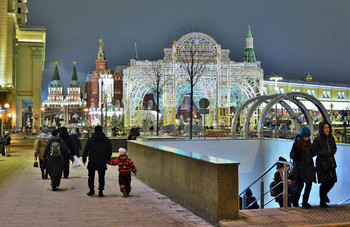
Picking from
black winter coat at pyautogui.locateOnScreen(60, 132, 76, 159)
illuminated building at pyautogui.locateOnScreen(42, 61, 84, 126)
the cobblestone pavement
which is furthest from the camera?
illuminated building at pyautogui.locateOnScreen(42, 61, 84, 126)

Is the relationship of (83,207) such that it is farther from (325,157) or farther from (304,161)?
(325,157)

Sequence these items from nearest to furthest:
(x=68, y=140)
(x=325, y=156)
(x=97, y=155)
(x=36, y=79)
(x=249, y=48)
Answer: (x=325, y=156), (x=97, y=155), (x=68, y=140), (x=36, y=79), (x=249, y=48)

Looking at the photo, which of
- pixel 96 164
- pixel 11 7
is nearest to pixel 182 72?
pixel 11 7

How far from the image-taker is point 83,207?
8.95 m

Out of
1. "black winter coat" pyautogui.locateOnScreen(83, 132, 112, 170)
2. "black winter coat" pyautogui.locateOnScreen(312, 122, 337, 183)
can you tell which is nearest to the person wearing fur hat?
"black winter coat" pyautogui.locateOnScreen(312, 122, 337, 183)

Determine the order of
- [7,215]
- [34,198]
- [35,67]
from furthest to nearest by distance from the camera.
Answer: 1. [35,67]
2. [34,198]
3. [7,215]

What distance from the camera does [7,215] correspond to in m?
8.11

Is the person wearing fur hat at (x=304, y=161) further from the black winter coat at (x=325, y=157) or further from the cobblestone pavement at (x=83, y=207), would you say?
the cobblestone pavement at (x=83, y=207)

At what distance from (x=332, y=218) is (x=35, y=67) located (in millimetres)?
62719

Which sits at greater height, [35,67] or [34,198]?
[35,67]

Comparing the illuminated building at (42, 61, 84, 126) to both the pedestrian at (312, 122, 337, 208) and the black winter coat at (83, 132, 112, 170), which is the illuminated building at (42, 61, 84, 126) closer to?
the black winter coat at (83, 132, 112, 170)

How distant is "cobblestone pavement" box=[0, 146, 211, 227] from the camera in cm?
760

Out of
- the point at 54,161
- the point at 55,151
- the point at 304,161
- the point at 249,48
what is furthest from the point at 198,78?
the point at 249,48

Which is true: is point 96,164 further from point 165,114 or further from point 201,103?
point 165,114
